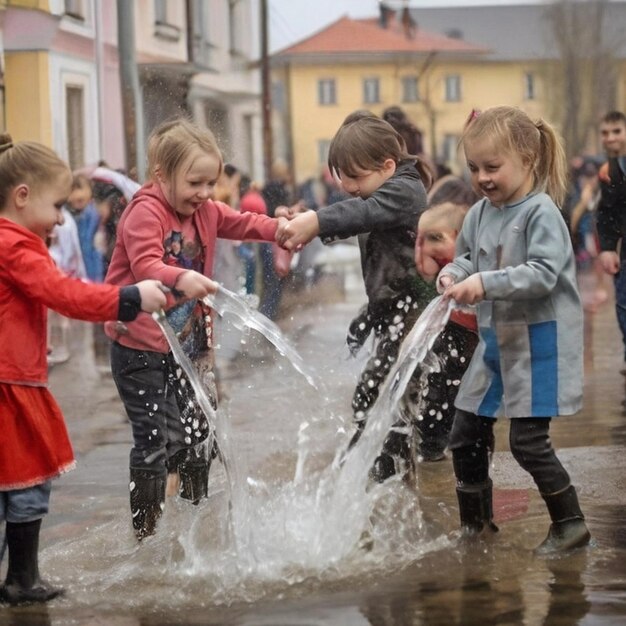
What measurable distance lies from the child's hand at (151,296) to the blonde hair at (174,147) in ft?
2.61

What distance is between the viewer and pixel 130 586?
4844mm

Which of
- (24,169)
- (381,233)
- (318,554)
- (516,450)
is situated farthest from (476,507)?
(24,169)

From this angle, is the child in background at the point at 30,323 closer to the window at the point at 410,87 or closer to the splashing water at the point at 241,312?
the splashing water at the point at 241,312

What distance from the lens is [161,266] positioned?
16.9ft

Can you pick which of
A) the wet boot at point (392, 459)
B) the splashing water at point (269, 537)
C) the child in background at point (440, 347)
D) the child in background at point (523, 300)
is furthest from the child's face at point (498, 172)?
the wet boot at point (392, 459)

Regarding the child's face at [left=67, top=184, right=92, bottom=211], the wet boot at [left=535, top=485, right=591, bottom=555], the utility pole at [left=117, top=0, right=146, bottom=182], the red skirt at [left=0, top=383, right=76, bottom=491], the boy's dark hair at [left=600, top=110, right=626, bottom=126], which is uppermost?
the utility pole at [left=117, top=0, right=146, bottom=182]

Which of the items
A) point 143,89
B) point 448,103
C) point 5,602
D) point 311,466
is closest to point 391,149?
point 311,466

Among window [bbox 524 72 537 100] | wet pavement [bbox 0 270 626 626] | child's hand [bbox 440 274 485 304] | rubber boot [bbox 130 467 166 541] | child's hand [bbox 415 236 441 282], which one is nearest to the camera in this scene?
wet pavement [bbox 0 270 626 626]

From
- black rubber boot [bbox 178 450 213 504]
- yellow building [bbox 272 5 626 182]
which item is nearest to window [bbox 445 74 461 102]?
yellow building [bbox 272 5 626 182]

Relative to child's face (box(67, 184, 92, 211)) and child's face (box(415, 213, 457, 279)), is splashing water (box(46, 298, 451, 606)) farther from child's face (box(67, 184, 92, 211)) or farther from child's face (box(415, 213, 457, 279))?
child's face (box(67, 184, 92, 211))

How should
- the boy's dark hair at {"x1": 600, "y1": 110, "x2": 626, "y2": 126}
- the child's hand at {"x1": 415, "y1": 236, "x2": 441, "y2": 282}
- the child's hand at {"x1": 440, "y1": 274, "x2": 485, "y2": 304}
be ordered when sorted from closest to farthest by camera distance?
1. the child's hand at {"x1": 440, "y1": 274, "x2": 485, "y2": 304}
2. the child's hand at {"x1": 415, "y1": 236, "x2": 441, "y2": 282}
3. the boy's dark hair at {"x1": 600, "y1": 110, "x2": 626, "y2": 126}

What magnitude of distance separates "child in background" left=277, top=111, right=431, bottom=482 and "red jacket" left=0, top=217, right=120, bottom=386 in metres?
1.11

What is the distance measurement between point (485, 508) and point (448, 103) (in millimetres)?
26190

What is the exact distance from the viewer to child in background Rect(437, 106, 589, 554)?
5.00 m
